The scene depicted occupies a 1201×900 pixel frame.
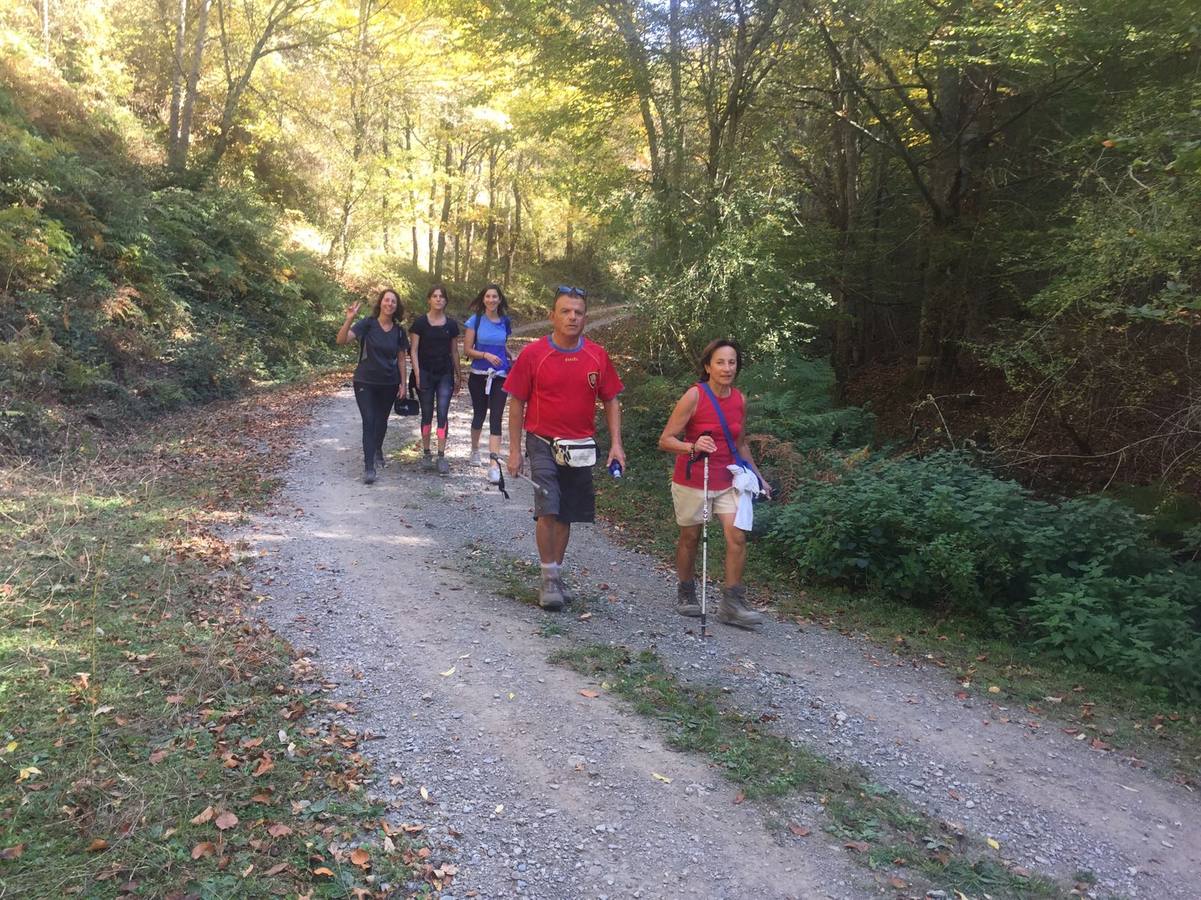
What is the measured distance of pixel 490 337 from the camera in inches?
337

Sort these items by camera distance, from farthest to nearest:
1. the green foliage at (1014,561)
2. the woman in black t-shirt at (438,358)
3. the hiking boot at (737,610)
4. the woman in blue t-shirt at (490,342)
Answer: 1. the woman in black t-shirt at (438,358)
2. the woman in blue t-shirt at (490,342)
3. the hiking boot at (737,610)
4. the green foliage at (1014,561)

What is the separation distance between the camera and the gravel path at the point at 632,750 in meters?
3.14

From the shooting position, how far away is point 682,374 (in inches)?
527

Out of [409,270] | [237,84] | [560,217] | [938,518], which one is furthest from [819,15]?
[560,217]

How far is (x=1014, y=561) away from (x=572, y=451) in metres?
3.97

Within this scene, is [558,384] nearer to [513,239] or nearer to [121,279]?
[121,279]

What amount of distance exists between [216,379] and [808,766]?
12471 millimetres

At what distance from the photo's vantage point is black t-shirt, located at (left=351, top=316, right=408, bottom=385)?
845 centimetres

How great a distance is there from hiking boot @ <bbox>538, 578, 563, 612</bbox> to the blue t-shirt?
349 cm

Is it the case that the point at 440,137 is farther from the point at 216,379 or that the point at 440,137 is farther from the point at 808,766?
the point at 808,766

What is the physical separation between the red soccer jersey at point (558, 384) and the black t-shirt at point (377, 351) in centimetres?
362

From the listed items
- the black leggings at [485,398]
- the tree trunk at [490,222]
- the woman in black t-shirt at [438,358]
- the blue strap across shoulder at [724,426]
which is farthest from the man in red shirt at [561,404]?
the tree trunk at [490,222]

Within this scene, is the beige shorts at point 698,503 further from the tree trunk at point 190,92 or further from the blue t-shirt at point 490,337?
the tree trunk at point 190,92

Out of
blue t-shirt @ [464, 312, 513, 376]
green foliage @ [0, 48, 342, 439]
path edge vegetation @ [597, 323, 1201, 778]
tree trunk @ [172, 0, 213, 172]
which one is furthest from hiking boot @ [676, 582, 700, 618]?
tree trunk @ [172, 0, 213, 172]
